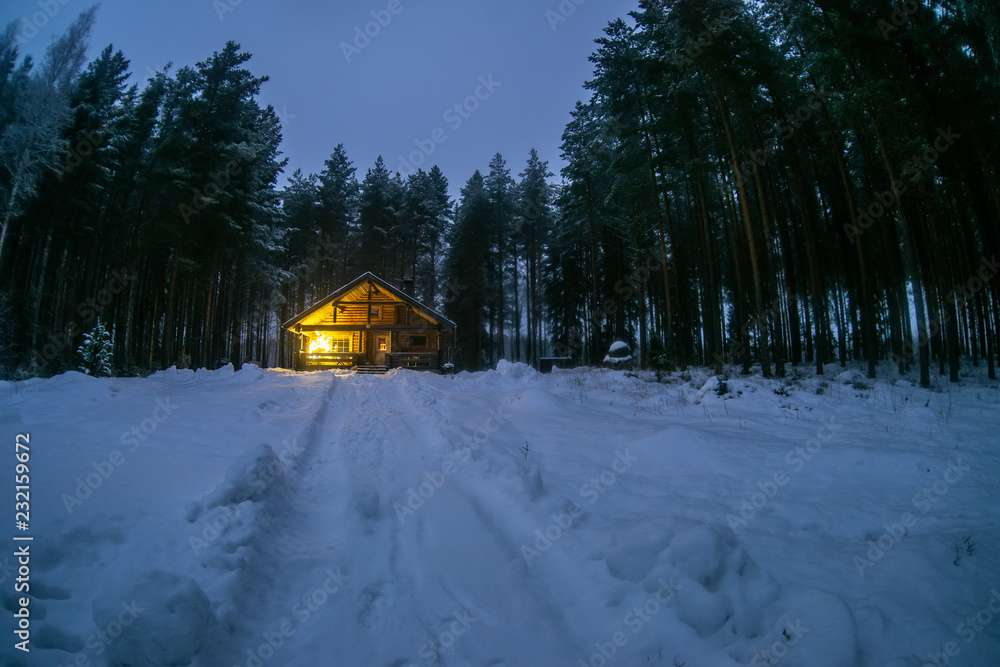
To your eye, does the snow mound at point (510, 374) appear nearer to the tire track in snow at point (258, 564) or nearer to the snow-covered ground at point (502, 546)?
the snow-covered ground at point (502, 546)

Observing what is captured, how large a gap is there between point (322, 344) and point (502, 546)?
2614 centimetres

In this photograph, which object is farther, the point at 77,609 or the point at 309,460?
the point at 309,460

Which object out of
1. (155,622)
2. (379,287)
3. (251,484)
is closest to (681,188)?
(379,287)

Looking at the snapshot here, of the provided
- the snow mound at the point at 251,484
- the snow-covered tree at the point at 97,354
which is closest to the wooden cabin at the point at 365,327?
the snow-covered tree at the point at 97,354

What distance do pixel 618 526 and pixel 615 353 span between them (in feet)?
50.7

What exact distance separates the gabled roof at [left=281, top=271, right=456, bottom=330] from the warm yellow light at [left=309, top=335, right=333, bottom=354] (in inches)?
74.9

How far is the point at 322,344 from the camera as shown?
2556 cm

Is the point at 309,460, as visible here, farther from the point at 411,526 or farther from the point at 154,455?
the point at 411,526

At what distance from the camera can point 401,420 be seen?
6.54 m

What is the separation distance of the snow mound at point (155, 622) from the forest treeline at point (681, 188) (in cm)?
1246

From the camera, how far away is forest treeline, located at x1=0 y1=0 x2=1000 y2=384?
426 inches

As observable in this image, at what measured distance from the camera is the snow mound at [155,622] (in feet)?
4.83

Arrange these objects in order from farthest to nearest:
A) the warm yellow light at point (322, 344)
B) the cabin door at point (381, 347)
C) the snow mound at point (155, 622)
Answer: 1. the cabin door at point (381, 347)
2. the warm yellow light at point (322, 344)
3. the snow mound at point (155, 622)

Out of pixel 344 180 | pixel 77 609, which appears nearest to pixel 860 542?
pixel 77 609
